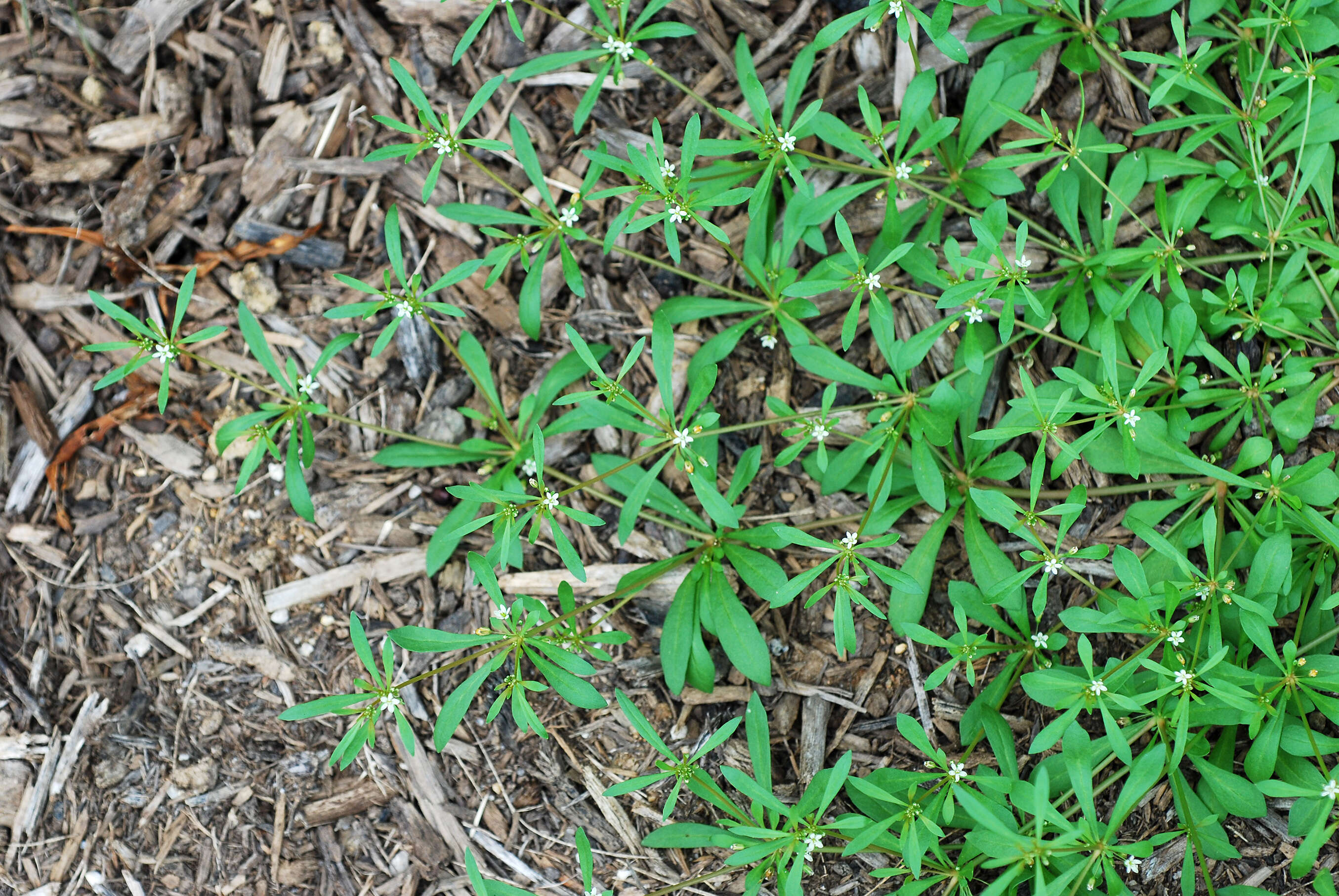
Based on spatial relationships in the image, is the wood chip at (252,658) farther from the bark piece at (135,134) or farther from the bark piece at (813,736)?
the bark piece at (135,134)

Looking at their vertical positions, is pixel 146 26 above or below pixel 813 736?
above

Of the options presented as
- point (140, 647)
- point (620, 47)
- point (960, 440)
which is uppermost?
point (620, 47)

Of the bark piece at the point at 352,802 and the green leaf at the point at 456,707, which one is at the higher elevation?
the green leaf at the point at 456,707

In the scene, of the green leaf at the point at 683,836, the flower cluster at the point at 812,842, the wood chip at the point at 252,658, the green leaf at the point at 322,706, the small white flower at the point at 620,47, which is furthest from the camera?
the wood chip at the point at 252,658

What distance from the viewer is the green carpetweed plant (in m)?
3.59

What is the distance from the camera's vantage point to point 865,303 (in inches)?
173

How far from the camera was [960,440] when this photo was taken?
14.0 feet

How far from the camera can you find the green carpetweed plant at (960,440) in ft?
11.8

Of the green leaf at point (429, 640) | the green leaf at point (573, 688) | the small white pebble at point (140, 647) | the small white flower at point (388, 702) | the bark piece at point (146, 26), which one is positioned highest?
the bark piece at point (146, 26)

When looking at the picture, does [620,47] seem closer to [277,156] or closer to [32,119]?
[277,156]

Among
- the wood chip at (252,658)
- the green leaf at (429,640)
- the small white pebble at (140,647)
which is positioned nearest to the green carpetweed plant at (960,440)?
the green leaf at (429,640)

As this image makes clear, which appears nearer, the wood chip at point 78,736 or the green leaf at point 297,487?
the green leaf at point 297,487

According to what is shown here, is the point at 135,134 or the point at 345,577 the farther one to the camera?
the point at 135,134

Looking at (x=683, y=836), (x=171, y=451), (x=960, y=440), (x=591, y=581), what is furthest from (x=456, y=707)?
(x=960, y=440)
